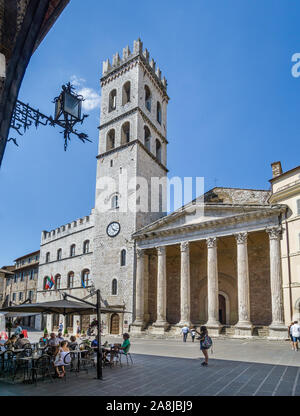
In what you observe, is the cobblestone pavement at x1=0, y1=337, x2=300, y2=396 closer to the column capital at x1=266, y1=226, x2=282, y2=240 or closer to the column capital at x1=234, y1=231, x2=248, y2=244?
the column capital at x1=266, y1=226, x2=282, y2=240

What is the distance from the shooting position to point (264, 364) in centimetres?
1034

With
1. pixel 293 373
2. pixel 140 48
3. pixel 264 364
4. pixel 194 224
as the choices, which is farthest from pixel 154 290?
pixel 140 48

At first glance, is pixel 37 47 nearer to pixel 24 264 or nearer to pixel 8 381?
pixel 8 381

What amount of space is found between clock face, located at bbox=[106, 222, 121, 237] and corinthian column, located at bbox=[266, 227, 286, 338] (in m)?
13.2

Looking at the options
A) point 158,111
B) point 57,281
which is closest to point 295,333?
point 57,281

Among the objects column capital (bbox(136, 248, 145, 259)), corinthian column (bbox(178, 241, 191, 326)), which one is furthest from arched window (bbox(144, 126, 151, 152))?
corinthian column (bbox(178, 241, 191, 326))

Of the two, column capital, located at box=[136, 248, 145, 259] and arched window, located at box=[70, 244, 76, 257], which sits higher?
arched window, located at box=[70, 244, 76, 257]

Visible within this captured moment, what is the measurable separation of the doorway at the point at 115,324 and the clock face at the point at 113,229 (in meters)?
7.02

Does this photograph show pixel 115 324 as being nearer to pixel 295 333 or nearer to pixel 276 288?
pixel 276 288

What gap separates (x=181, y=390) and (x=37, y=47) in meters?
7.19

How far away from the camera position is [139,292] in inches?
1004

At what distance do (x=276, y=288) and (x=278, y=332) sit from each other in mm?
2593

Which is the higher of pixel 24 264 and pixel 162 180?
pixel 162 180

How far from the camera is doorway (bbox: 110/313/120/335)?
26250 millimetres
